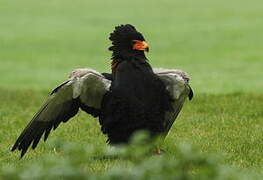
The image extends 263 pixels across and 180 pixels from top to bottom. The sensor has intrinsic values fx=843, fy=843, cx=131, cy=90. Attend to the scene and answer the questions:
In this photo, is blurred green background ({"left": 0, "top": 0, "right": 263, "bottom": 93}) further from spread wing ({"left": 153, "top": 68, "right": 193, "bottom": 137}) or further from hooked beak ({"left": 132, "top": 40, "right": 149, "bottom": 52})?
hooked beak ({"left": 132, "top": 40, "right": 149, "bottom": 52})

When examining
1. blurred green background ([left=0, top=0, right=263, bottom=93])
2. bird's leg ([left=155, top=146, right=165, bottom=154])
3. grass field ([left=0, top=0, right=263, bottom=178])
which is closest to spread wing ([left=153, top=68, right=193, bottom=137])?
bird's leg ([left=155, top=146, right=165, bottom=154])

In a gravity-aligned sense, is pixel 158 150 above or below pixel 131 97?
Answer: below

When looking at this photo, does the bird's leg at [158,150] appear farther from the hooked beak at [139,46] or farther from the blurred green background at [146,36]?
the blurred green background at [146,36]

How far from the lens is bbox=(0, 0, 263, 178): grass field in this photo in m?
8.73

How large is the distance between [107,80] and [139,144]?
373 cm

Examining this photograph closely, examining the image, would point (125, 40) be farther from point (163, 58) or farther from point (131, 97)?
point (163, 58)

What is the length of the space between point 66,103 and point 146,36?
1352 centimetres

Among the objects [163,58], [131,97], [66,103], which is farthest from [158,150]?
[163,58]

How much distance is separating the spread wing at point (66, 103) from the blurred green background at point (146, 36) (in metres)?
6.15

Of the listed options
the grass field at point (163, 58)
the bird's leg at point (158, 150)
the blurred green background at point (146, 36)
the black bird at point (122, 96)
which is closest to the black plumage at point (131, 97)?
the black bird at point (122, 96)

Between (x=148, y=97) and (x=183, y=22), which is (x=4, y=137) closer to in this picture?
(x=148, y=97)

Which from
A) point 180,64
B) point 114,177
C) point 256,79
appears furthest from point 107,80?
point 180,64

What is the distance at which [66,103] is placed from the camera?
729cm

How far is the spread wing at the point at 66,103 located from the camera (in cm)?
711
